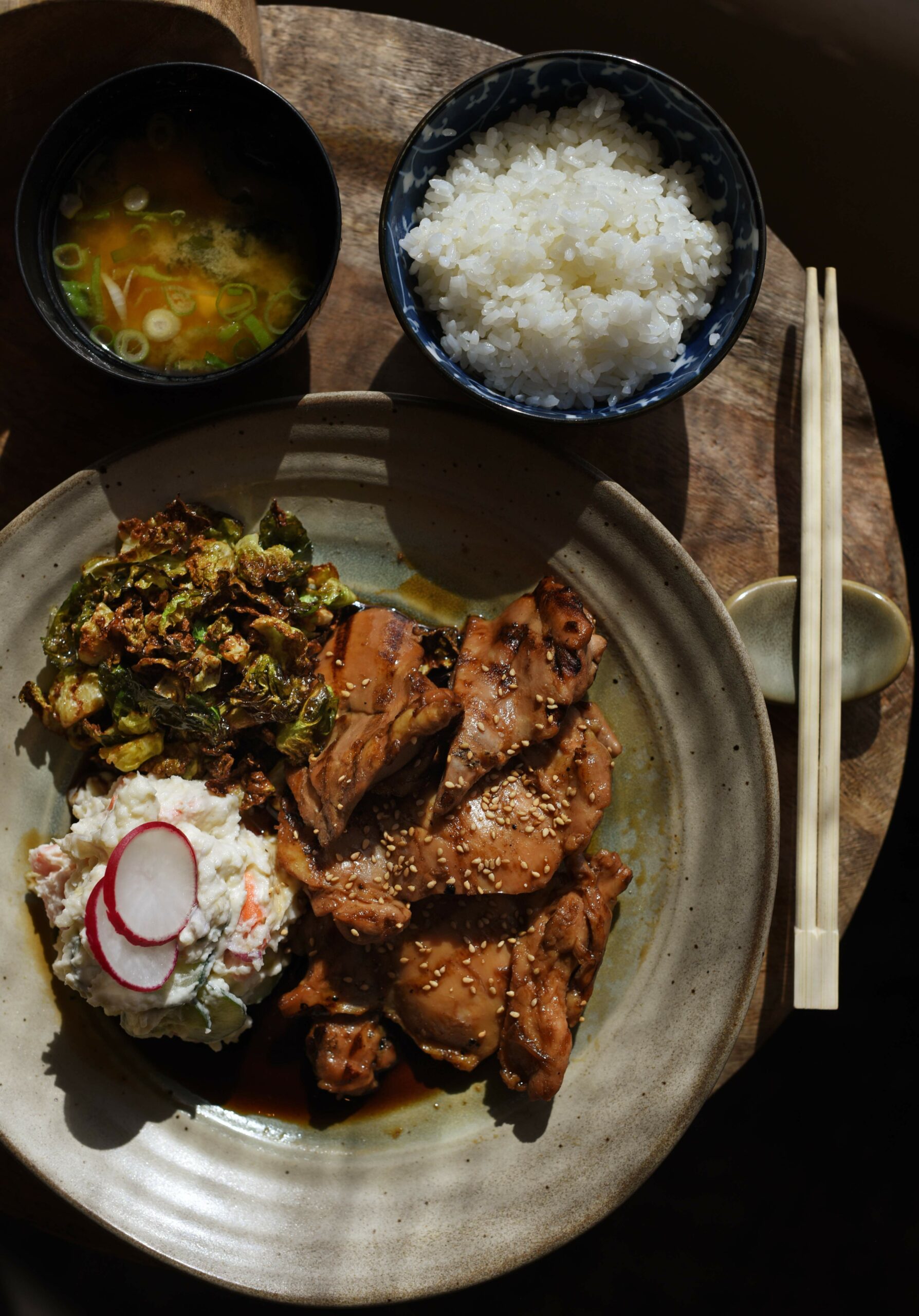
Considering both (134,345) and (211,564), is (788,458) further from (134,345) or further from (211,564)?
(134,345)

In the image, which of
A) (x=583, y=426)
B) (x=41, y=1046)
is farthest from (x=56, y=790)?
(x=583, y=426)

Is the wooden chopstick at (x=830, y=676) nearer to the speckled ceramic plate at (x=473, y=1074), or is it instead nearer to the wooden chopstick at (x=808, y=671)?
the wooden chopstick at (x=808, y=671)

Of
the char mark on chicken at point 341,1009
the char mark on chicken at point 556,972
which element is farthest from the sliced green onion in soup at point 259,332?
the char mark on chicken at point 556,972

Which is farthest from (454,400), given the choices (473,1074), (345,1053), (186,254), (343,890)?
(473,1074)

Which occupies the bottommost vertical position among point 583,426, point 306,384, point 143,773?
point 143,773

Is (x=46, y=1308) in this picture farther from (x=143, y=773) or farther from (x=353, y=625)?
(x=353, y=625)

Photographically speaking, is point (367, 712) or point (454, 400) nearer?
point (367, 712)
